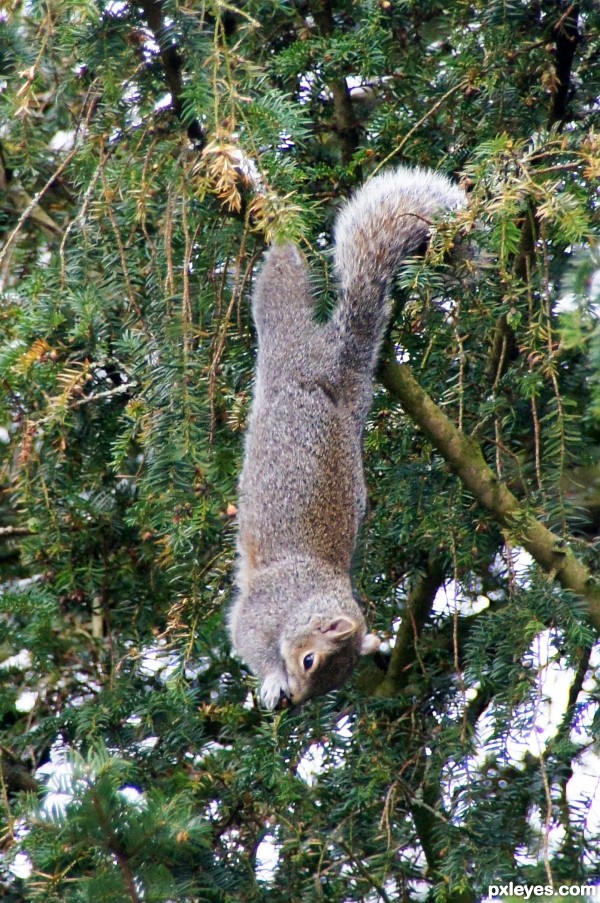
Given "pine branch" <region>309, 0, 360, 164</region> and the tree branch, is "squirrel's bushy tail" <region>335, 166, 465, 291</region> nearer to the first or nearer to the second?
"pine branch" <region>309, 0, 360, 164</region>

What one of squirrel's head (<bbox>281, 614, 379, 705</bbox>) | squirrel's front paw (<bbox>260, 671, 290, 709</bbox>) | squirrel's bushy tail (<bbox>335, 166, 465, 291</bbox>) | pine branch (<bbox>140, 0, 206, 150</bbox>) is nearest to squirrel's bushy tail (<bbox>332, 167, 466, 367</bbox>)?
squirrel's bushy tail (<bbox>335, 166, 465, 291</bbox>)

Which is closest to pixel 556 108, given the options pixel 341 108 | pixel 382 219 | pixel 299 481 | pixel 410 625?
pixel 382 219

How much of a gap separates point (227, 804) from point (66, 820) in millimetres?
1061

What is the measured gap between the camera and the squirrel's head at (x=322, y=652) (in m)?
2.42

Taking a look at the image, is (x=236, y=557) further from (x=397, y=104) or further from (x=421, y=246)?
(x=397, y=104)

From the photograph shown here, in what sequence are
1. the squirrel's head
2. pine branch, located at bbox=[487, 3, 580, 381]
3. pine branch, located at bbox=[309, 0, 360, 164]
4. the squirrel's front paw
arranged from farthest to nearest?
pine branch, located at bbox=[309, 0, 360, 164]
the squirrel's head
the squirrel's front paw
pine branch, located at bbox=[487, 3, 580, 381]

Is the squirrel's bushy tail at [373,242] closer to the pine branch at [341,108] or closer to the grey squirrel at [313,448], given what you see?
the grey squirrel at [313,448]

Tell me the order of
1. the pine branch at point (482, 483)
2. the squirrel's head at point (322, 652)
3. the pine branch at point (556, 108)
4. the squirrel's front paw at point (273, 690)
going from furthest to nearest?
the squirrel's head at point (322, 652), the squirrel's front paw at point (273, 690), the pine branch at point (556, 108), the pine branch at point (482, 483)

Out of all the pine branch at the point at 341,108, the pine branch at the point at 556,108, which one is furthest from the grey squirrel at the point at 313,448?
the pine branch at the point at 341,108

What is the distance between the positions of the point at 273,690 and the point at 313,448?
1.83 feet

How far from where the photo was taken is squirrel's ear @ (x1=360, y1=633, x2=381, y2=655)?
8.19ft

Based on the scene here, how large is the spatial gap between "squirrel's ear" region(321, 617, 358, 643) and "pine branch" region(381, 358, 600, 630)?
0.52 m

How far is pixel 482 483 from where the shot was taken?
2023 millimetres

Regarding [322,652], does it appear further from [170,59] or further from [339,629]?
[170,59]
